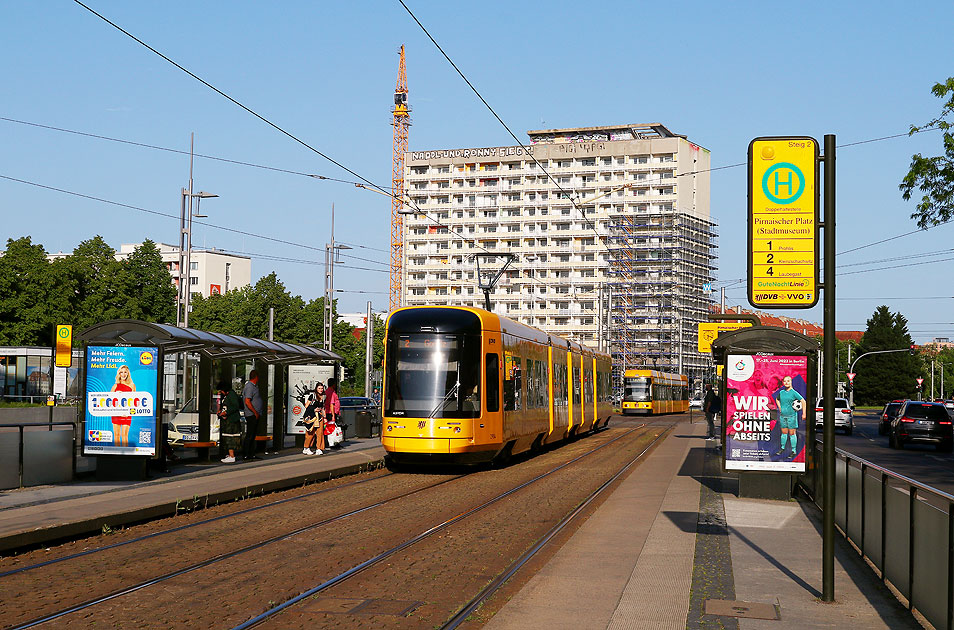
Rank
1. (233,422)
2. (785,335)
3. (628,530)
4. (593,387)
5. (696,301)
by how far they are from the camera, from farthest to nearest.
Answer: (696,301) → (593,387) → (233,422) → (785,335) → (628,530)

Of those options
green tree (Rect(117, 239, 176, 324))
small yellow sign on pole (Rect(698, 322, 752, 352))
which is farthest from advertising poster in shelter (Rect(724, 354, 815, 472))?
green tree (Rect(117, 239, 176, 324))

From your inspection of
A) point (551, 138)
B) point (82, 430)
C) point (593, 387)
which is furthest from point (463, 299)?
point (82, 430)

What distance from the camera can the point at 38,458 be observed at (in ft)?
55.0

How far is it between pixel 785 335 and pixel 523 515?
4765 mm

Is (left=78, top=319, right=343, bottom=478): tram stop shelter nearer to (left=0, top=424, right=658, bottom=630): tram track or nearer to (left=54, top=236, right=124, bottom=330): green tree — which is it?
(left=0, top=424, right=658, bottom=630): tram track

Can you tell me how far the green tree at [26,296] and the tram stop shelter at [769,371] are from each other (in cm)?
5208

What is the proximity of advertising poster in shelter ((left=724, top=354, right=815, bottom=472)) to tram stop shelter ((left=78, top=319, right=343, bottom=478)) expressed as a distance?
9.10 m

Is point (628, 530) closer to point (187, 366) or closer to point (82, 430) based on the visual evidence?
point (82, 430)

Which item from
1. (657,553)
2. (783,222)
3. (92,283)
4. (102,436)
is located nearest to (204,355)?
(102,436)

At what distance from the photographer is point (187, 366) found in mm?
27219

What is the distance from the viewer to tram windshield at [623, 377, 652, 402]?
73.4 metres

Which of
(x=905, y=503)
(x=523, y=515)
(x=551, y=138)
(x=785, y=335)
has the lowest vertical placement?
(x=523, y=515)

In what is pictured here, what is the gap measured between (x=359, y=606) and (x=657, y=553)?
3752 millimetres

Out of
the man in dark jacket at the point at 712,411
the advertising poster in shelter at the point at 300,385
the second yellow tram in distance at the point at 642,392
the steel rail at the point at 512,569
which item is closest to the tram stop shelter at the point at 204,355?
the advertising poster in shelter at the point at 300,385
